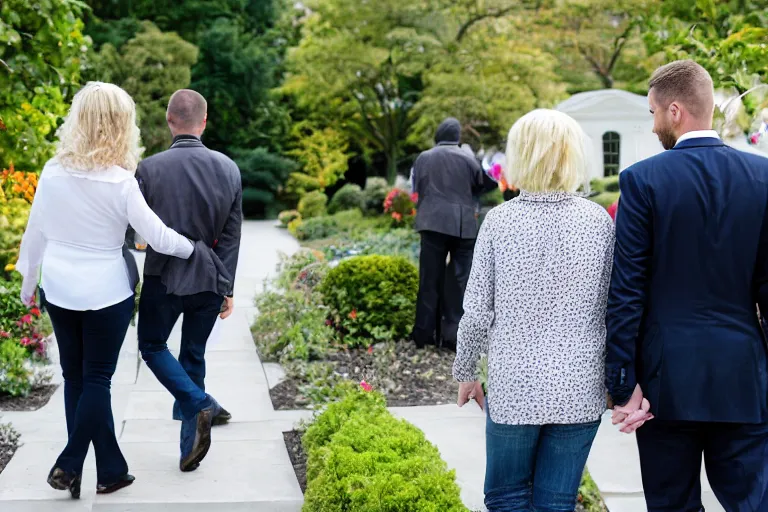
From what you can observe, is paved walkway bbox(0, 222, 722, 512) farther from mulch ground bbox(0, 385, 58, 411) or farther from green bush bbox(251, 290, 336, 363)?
green bush bbox(251, 290, 336, 363)

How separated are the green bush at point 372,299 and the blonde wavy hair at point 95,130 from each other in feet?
12.1

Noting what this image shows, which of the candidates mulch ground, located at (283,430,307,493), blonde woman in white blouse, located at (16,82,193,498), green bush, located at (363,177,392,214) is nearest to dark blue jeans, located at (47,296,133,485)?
blonde woman in white blouse, located at (16,82,193,498)

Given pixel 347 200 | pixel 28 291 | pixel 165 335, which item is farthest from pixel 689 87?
pixel 347 200

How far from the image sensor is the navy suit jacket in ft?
9.03

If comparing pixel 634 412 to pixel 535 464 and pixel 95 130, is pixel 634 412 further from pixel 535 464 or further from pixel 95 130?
pixel 95 130

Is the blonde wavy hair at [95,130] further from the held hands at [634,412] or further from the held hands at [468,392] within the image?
the held hands at [634,412]

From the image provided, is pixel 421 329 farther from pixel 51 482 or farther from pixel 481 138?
pixel 481 138

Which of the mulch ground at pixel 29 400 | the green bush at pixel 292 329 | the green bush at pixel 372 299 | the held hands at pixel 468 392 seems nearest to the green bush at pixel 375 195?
the green bush at pixel 292 329

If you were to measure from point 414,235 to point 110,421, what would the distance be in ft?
36.5

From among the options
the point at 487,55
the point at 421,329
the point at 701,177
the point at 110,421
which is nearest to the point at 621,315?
the point at 701,177

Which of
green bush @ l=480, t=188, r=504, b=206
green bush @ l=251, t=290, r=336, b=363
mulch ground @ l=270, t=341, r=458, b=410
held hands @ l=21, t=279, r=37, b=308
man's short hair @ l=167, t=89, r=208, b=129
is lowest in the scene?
green bush @ l=480, t=188, r=504, b=206

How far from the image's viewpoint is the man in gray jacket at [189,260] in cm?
432

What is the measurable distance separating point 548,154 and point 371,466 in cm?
138

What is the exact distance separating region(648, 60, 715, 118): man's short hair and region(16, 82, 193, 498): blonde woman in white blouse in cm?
215
